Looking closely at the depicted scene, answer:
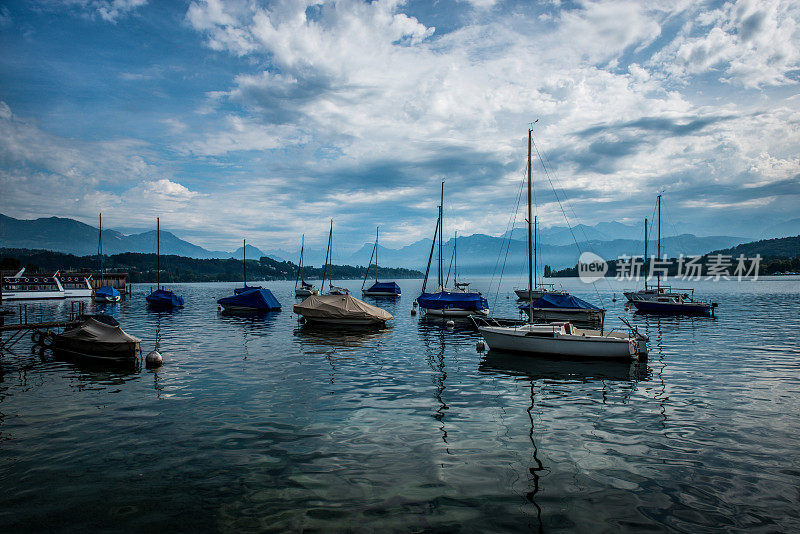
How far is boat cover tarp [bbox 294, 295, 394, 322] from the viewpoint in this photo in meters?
39.4

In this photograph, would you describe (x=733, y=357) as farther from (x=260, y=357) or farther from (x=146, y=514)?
(x=146, y=514)

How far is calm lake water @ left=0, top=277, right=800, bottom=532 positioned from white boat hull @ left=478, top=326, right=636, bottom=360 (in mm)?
840

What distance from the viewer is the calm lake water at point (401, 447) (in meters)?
8.04

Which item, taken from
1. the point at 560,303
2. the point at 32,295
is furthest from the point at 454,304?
the point at 32,295

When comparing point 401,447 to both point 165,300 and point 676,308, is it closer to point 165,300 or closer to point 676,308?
point 676,308

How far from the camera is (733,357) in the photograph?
2475cm

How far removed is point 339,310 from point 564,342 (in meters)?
22.1

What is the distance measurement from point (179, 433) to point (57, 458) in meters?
2.80

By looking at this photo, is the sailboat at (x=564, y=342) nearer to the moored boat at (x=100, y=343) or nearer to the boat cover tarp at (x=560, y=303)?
the moored boat at (x=100, y=343)

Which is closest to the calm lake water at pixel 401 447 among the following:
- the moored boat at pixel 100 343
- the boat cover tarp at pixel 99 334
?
the moored boat at pixel 100 343

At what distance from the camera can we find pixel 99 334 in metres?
23.6

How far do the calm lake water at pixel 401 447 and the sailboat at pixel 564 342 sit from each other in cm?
92

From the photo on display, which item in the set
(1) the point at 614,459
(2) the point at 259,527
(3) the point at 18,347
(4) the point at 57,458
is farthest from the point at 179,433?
(3) the point at 18,347

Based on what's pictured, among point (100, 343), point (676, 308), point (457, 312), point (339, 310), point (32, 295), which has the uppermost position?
point (676, 308)
